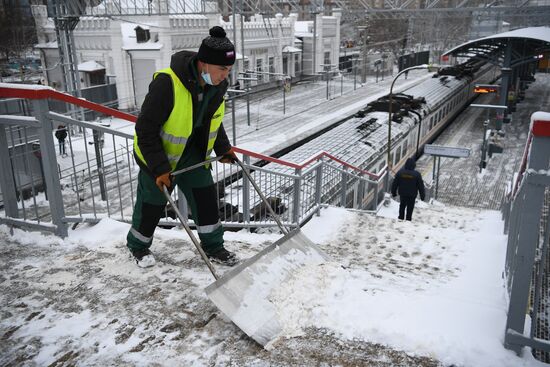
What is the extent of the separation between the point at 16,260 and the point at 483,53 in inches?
1236

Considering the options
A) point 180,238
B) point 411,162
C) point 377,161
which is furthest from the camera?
point 377,161

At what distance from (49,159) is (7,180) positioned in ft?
1.77

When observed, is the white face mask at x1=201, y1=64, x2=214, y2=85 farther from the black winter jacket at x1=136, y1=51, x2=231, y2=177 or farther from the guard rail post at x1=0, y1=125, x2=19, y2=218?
the guard rail post at x1=0, y1=125, x2=19, y2=218

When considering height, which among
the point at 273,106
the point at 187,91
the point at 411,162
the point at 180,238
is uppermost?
the point at 187,91

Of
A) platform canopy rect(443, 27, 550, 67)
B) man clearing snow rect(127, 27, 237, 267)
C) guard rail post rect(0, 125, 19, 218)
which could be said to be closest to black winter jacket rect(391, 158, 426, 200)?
man clearing snow rect(127, 27, 237, 267)

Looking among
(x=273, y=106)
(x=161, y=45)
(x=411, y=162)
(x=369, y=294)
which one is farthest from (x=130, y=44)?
(x=369, y=294)

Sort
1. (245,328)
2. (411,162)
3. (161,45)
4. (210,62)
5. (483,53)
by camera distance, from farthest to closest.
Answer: (483,53) < (161,45) < (411,162) < (210,62) < (245,328)

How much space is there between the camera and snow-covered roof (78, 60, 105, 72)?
25328 mm

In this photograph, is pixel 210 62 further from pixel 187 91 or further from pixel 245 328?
pixel 245 328

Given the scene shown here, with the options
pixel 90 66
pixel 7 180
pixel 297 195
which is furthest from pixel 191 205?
Result: pixel 90 66

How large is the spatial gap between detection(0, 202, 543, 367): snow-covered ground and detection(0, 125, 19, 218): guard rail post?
250 mm

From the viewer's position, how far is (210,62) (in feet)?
11.0

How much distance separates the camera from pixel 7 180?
14.4ft

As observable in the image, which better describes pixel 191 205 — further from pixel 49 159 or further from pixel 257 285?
pixel 49 159
